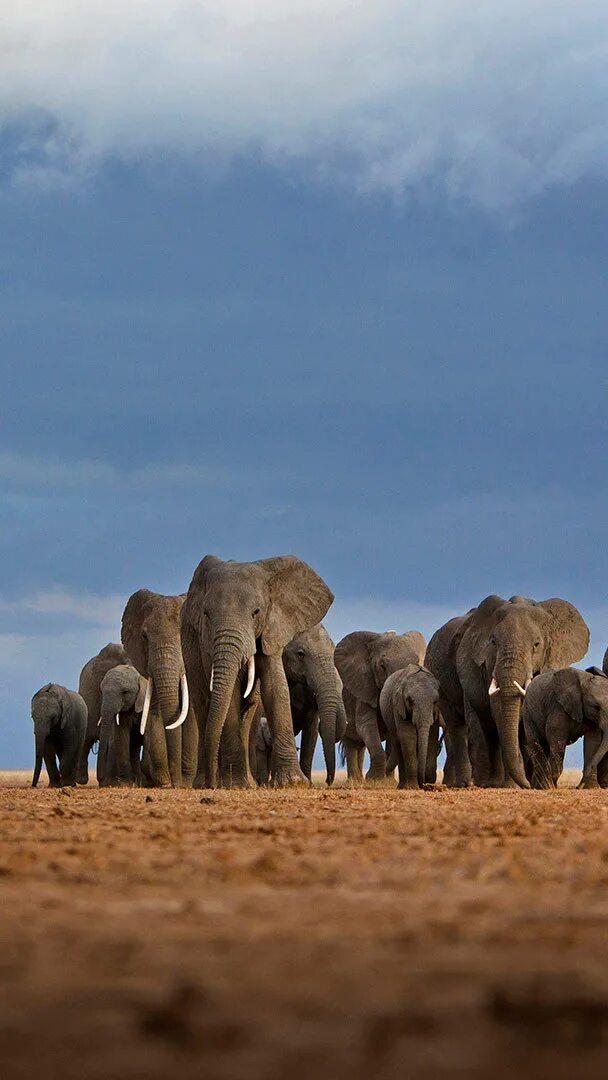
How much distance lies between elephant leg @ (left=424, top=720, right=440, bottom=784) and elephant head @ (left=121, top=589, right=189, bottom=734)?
4.46 metres

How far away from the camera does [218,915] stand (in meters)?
4.13

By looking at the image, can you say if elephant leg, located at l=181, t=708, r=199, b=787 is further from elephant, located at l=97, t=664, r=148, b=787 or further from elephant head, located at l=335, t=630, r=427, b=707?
elephant head, located at l=335, t=630, r=427, b=707

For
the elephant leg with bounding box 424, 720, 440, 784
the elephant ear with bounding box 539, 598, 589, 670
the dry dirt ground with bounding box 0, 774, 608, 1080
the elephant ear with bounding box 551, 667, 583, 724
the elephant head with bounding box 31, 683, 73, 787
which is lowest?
the dry dirt ground with bounding box 0, 774, 608, 1080

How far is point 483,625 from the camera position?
25.1 m

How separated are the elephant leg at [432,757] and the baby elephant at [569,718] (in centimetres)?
182

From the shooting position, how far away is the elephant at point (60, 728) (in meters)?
28.6

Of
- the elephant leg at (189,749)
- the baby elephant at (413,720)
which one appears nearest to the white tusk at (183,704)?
the elephant leg at (189,749)

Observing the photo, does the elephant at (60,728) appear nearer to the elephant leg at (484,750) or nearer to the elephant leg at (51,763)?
the elephant leg at (51,763)

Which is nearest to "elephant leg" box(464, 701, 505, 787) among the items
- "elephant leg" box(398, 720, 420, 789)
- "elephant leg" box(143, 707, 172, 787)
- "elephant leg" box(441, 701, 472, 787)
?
"elephant leg" box(398, 720, 420, 789)

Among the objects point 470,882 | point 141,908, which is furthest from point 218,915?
point 470,882

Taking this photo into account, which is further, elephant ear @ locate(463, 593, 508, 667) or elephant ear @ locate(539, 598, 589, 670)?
elephant ear @ locate(539, 598, 589, 670)

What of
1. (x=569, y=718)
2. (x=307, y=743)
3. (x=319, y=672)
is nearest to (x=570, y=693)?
(x=569, y=718)

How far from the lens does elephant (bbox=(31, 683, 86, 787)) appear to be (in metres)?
28.6

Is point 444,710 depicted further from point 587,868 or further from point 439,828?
point 587,868
